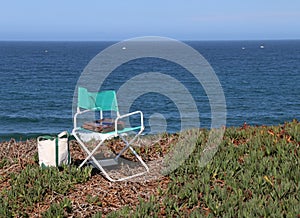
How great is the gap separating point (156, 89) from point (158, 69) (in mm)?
30862

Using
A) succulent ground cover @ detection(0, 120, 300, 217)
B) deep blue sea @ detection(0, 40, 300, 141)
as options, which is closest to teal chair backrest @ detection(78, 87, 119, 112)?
succulent ground cover @ detection(0, 120, 300, 217)

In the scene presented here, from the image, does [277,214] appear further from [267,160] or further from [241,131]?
[241,131]

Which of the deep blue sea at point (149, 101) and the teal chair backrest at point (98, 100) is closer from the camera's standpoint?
the teal chair backrest at point (98, 100)

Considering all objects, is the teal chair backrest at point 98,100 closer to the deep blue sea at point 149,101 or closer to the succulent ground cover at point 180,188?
the succulent ground cover at point 180,188

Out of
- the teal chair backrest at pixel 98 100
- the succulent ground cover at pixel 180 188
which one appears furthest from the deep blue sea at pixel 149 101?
the succulent ground cover at pixel 180 188

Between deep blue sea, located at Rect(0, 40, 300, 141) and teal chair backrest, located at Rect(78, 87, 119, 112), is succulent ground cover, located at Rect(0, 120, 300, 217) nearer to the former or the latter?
teal chair backrest, located at Rect(78, 87, 119, 112)

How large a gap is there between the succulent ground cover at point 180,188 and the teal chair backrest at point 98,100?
84cm

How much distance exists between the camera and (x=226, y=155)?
609cm

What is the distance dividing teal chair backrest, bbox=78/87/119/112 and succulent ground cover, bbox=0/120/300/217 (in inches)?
32.9

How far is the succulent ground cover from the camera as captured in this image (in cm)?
467

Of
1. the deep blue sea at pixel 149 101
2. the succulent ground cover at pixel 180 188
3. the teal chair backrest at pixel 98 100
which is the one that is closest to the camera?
the succulent ground cover at pixel 180 188

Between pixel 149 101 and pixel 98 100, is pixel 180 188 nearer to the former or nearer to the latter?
pixel 98 100

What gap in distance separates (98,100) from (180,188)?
1729 mm

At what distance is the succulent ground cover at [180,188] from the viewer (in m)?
4.67
